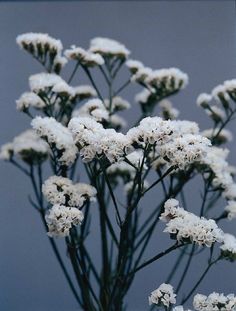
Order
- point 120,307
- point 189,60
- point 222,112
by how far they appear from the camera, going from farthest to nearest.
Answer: point 189,60, point 222,112, point 120,307

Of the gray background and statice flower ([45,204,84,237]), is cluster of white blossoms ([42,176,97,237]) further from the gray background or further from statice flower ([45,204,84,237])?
the gray background

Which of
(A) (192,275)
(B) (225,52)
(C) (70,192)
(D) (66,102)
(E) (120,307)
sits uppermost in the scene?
(B) (225,52)

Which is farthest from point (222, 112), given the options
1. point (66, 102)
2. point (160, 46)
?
point (160, 46)

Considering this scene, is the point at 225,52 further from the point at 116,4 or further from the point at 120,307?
the point at 120,307

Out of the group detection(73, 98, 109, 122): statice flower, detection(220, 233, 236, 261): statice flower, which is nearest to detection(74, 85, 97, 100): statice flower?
detection(73, 98, 109, 122): statice flower

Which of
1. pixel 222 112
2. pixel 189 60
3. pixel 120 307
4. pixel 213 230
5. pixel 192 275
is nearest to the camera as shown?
pixel 213 230

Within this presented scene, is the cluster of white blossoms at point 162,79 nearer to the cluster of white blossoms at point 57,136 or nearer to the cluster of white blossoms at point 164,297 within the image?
the cluster of white blossoms at point 57,136
